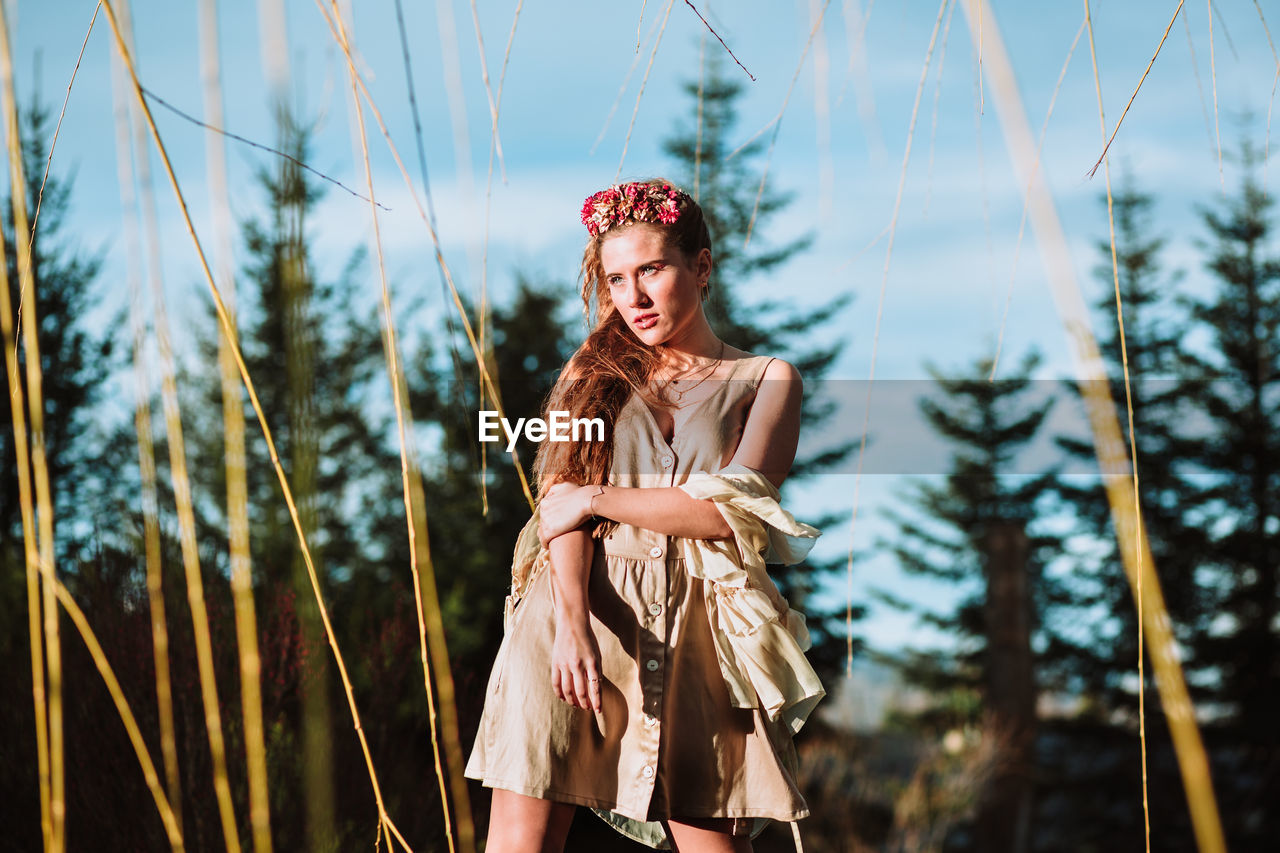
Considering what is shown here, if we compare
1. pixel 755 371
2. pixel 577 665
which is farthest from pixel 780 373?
pixel 577 665

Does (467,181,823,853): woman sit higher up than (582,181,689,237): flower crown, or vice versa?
(582,181,689,237): flower crown

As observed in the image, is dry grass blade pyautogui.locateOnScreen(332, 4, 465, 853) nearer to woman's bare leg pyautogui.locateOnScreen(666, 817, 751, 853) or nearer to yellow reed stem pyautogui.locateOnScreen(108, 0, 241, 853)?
yellow reed stem pyautogui.locateOnScreen(108, 0, 241, 853)

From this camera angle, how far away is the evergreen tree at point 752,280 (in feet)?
27.5

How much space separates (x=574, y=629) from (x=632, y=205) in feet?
1.70

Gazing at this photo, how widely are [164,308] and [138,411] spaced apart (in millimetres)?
58

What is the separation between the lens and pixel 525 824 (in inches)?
44.5

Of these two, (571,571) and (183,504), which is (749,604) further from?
(183,504)

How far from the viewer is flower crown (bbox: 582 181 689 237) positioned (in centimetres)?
124

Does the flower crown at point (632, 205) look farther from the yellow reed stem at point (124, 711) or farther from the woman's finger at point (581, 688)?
the yellow reed stem at point (124, 711)

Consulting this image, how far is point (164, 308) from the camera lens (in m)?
0.55

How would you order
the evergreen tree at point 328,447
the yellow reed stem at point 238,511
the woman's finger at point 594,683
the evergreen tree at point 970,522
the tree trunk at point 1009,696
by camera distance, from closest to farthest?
the yellow reed stem at point 238,511, the woman's finger at point 594,683, the evergreen tree at point 328,447, the tree trunk at point 1009,696, the evergreen tree at point 970,522

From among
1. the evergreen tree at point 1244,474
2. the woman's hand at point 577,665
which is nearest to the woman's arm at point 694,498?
the woman's hand at point 577,665

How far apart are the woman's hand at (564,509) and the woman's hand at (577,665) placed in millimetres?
106

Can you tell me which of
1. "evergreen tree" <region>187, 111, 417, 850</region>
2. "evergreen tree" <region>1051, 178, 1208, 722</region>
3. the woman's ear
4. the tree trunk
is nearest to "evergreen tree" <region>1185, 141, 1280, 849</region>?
"evergreen tree" <region>1051, 178, 1208, 722</region>
